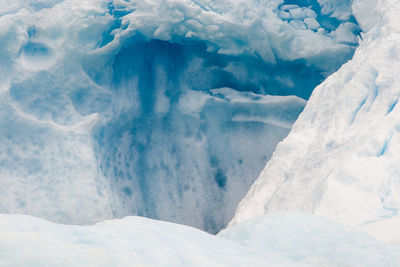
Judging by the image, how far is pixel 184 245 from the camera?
1.28 m

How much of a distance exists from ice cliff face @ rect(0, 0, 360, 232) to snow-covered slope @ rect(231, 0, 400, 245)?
0.77 metres

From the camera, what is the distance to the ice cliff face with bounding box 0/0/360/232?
10.4 ft

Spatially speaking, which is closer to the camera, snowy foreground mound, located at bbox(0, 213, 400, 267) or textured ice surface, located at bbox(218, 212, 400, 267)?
snowy foreground mound, located at bbox(0, 213, 400, 267)

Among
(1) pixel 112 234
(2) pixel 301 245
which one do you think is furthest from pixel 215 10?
(1) pixel 112 234

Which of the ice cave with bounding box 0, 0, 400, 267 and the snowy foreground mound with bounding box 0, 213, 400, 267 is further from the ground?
the snowy foreground mound with bounding box 0, 213, 400, 267

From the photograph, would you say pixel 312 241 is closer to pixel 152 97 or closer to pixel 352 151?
pixel 352 151

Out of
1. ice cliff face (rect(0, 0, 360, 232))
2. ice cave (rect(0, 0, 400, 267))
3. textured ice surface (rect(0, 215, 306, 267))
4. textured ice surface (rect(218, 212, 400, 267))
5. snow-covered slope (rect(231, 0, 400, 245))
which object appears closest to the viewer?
textured ice surface (rect(0, 215, 306, 267))

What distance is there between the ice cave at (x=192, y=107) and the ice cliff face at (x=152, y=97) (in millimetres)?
10

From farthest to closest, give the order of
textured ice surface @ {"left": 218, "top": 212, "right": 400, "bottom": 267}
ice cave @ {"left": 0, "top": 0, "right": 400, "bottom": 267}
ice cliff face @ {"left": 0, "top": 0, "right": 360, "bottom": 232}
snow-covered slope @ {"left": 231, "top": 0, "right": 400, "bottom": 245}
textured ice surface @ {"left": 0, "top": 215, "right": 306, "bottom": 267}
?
ice cliff face @ {"left": 0, "top": 0, "right": 360, "bottom": 232} < ice cave @ {"left": 0, "top": 0, "right": 400, "bottom": 267} < snow-covered slope @ {"left": 231, "top": 0, "right": 400, "bottom": 245} < textured ice surface @ {"left": 218, "top": 212, "right": 400, "bottom": 267} < textured ice surface @ {"left": 0, "top": 215, "right": 306, "bottom": 267}

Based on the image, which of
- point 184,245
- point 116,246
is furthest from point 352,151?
point 116,246

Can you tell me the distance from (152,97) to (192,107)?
0.37 meters

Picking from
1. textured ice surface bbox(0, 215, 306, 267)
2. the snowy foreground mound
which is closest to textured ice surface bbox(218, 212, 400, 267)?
the snowy foreground mound

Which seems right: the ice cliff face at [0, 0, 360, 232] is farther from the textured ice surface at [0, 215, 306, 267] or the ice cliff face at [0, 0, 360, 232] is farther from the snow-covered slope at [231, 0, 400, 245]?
the textured ice surface at [0, 215, 306, 267]

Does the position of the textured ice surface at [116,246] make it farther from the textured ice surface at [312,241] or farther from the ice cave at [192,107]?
the ice cave at [192,107]
